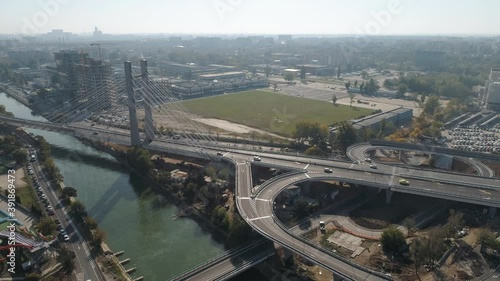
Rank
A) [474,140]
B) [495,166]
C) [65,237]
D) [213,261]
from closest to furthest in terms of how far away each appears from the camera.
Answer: [213,261], [65,237], [495,166], [474,140]

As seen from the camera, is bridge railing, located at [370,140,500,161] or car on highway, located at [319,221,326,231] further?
bridge railing, located at [370,140,500,161]

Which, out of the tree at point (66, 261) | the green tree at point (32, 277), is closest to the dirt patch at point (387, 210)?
the tree at point (66, 261)

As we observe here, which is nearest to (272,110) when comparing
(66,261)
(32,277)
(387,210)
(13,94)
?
(387,210)

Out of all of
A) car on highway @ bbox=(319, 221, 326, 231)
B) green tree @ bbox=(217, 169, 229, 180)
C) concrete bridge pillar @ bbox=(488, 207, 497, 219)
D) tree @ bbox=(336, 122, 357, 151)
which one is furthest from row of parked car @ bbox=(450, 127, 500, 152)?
green tree @ bbox=(217, 169, 229, 180)

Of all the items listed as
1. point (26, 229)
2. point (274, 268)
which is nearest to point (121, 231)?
point (26, 229)

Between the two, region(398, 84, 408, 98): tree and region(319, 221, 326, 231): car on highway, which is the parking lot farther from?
region(319, 221, 326, 231): car on highway

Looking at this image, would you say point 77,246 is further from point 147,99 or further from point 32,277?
point 147,99
